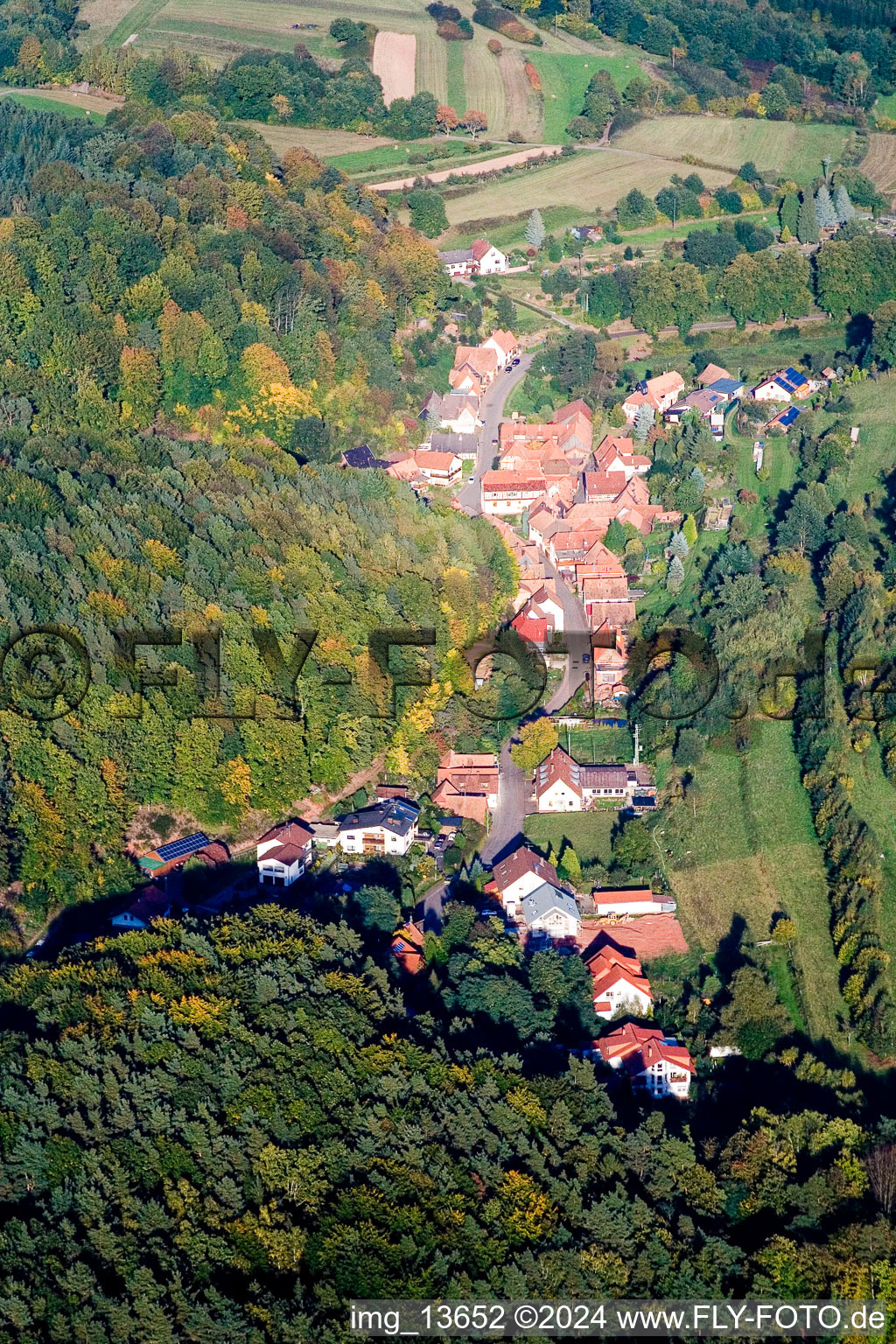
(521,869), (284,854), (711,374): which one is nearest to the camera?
(521,869)

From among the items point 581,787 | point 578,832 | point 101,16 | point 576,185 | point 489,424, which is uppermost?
point 101,16

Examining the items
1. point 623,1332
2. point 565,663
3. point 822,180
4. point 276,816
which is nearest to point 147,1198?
point 623,1332

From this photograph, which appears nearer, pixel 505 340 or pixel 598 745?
pixel 598 745

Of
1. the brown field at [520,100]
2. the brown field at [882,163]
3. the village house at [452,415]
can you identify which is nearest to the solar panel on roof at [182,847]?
the village house at [452,415]

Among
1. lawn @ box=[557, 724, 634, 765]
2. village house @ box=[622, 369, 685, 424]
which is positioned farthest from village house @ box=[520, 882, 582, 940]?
village house @ box=[622, 369, 685, 424]

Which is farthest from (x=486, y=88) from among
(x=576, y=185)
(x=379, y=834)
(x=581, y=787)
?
(x=379, y=834)

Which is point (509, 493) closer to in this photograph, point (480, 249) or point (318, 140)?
point (480, 249)

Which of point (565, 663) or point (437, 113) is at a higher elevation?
point (437, 113)

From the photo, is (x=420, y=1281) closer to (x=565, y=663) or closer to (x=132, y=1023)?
(x=132, y=1023)
